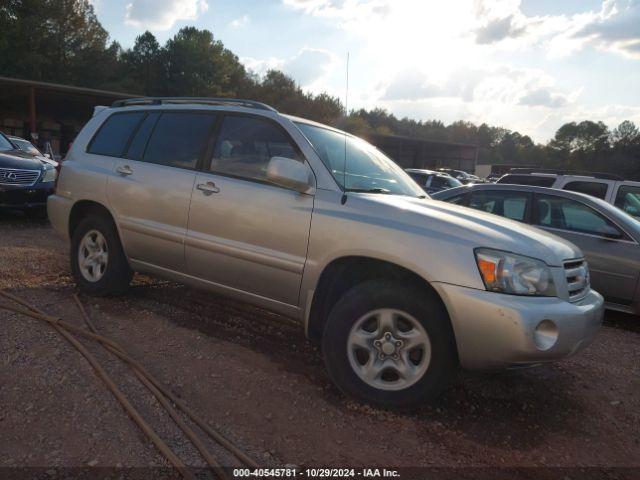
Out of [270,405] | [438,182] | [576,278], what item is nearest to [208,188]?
[270,405]

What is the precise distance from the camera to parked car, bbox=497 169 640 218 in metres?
7.88

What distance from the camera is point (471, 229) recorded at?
9.71 ft

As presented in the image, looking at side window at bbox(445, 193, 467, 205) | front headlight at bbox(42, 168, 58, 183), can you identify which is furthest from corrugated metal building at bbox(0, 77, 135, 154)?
side window at bbox(445, 193, 467, 205)

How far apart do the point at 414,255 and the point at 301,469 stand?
50.5 inches

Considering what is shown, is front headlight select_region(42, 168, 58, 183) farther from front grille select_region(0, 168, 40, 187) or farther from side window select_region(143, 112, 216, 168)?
side window select_region(143, 112, 216, 168)

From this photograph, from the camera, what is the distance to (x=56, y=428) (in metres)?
2.61

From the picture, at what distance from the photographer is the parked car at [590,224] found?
5488 millimetres

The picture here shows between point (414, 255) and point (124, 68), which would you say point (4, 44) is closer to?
point (124, 68)

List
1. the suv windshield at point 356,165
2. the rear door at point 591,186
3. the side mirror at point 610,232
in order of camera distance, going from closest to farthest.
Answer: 1. the suv windshield at point 356,165
2. the side mirror at point 610,232
3. the rear door at point 591,186

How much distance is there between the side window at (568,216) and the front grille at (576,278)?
278 centimetres

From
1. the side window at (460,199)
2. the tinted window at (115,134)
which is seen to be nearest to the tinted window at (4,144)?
the tinted window at (115,134)

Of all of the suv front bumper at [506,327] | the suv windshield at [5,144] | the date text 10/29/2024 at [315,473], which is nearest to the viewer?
Answer: the date text 10/29/2024 at [315,473]

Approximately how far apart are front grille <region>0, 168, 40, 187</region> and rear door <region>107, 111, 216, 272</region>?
4.91 meters

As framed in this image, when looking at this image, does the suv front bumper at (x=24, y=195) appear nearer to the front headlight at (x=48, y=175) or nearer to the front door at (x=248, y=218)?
the front headlight at (x=48, y=175)
